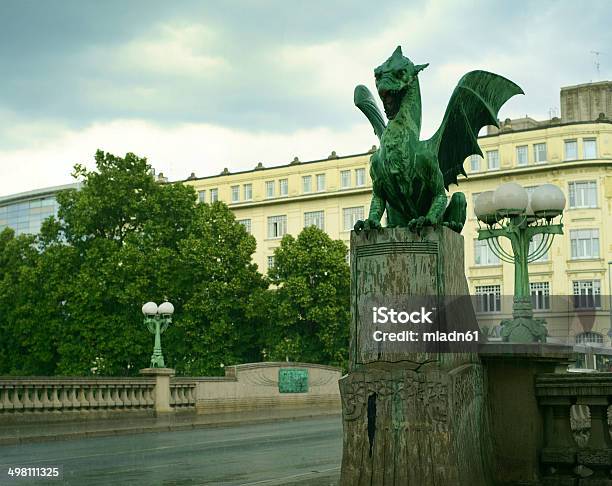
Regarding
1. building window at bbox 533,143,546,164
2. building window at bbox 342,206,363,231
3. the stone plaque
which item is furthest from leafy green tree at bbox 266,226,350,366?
building window at bbox 533,143,546,164

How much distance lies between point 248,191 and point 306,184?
20.2 ft

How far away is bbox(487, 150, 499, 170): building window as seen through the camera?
66.4m

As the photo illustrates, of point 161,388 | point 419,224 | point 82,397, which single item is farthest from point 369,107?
point 161,388

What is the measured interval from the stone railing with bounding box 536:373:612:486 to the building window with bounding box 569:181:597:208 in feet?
194

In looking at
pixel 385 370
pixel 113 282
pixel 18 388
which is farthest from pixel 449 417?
pixel 113 282

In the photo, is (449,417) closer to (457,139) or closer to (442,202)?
(442,202)

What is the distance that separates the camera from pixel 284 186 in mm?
77000

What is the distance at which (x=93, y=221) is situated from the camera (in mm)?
43625

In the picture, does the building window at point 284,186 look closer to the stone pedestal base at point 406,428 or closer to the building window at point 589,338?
the building window at point 589,338

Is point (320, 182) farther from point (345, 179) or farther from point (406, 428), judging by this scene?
point (406, 428)

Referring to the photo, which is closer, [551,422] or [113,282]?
[551,422]

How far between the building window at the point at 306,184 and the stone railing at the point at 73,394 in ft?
161

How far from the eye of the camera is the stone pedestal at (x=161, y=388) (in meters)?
27.9

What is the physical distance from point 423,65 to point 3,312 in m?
43.3
